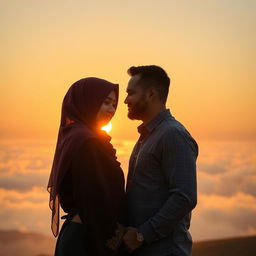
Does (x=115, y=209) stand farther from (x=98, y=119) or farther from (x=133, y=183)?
(x=98, y=119)

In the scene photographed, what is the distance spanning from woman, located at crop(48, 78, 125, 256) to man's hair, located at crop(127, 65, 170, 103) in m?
0.35

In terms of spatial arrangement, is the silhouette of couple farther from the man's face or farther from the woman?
the man's face

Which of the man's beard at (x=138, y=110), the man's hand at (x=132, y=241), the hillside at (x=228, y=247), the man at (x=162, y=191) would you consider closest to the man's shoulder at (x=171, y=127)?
the man at (x=162, y=191)

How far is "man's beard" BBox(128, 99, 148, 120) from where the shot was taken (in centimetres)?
423

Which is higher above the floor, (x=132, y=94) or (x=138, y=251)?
(x=132, y=94)

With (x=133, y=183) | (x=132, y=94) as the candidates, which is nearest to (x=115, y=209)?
(x=133, y=183)

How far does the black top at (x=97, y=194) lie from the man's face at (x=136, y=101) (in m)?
0.51

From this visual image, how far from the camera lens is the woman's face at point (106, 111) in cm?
413

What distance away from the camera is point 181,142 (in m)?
3.86

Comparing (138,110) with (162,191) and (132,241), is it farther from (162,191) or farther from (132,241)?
(132,241)

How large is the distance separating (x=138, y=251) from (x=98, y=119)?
1128 mm

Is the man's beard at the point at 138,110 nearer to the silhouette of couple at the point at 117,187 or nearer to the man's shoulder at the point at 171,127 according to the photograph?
the silhouette of couple at the point at 117,187

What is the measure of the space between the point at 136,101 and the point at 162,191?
83cm

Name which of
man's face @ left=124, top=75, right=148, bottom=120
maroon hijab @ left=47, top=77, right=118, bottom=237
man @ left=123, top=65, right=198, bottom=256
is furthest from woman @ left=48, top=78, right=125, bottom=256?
man's face @ left=124, top=75, right=148, bottom=120
